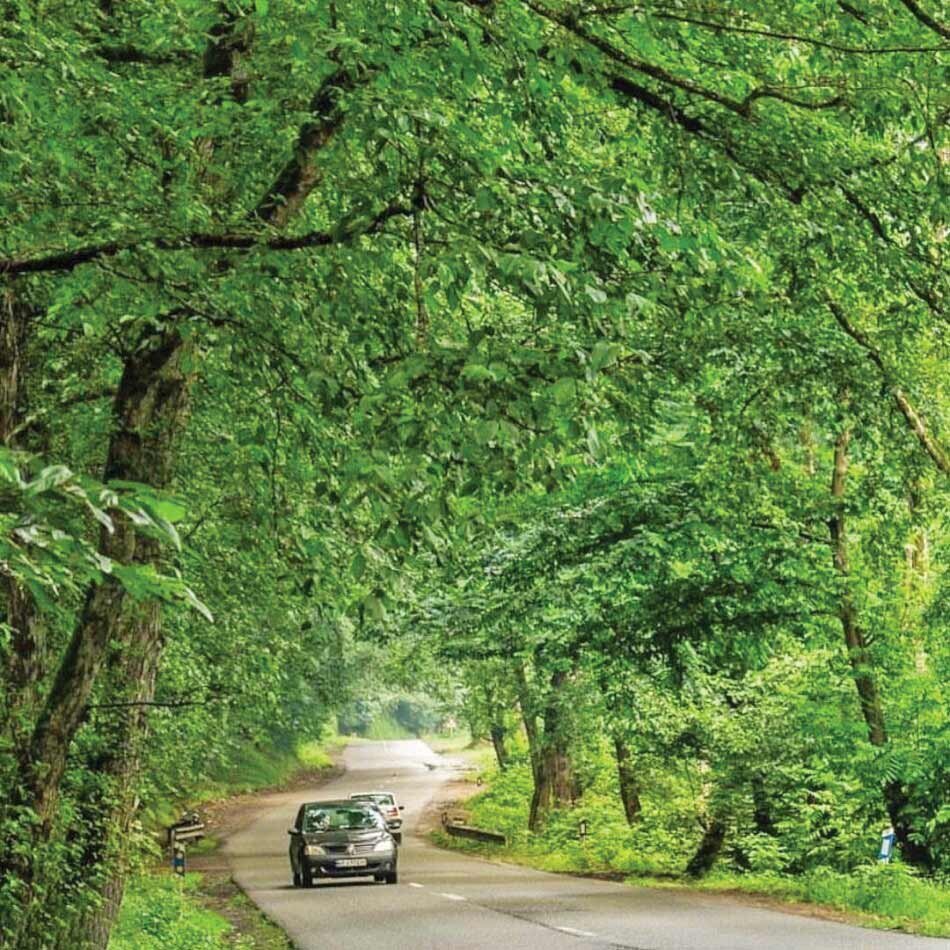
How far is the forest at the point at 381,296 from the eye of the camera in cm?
548

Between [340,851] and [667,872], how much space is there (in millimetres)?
5949

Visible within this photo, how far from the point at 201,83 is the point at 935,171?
4214 millimetres

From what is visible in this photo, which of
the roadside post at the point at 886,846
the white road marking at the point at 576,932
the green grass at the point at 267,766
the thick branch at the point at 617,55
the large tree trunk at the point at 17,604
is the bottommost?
the green grass at the point at 267,766

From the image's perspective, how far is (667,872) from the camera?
25250 millimetres

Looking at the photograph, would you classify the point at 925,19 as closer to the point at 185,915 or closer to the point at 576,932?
the point at 576,932

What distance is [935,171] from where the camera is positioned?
767cm

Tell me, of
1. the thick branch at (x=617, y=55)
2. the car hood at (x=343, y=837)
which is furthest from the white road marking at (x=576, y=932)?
the thick branch at (x=617, y=55)

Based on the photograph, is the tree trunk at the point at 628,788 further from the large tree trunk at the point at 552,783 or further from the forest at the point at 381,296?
the forest at the point at 381,296

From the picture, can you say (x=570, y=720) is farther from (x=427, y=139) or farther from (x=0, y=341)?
(x=427, y=139)

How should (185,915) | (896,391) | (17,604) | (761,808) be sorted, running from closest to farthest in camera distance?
(896,391) → (17,604) → (185,915) → (761,808)

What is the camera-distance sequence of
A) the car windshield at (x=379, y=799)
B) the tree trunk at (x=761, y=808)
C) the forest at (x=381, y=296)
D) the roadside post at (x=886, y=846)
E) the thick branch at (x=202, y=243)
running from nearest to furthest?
1. the forest at (x=381, y=296)
2. the thick branch at (x=202, y=243)
3. the roadside post at (x=886, y=846)
4. the tree trunk at (x=761, y=808)
5. the car windshield at (x=379, y=799)

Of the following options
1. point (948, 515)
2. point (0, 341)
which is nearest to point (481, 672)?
point (948, 515)

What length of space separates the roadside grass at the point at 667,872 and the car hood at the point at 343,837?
438 cm

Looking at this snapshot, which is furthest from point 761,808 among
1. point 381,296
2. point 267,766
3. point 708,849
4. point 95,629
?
point 267,766
